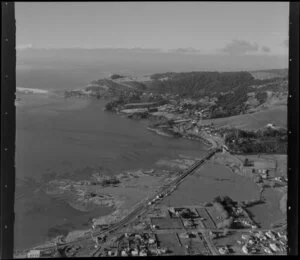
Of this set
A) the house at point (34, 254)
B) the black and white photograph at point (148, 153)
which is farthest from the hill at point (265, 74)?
the house at point (34, 254)

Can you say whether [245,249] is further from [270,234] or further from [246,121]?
[246,121]

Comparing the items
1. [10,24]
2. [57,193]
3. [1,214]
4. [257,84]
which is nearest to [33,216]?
[57,193]

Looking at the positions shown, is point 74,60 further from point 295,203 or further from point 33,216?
point 295,203

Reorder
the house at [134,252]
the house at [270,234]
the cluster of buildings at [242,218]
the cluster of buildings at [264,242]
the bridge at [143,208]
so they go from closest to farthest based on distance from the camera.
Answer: the cluster of buildings at [264,242], the house at [134,252], the house at [270,234], the bridge at [143,208], the cluster of buildings at [242,218]

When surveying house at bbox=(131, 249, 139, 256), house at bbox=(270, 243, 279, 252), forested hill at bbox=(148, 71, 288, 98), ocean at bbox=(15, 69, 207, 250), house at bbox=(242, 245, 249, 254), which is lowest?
house at bbox=(242, 245, 249, 254)

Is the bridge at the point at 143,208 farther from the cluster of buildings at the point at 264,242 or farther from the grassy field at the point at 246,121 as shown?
the cluster of buildings at the point at 264,242

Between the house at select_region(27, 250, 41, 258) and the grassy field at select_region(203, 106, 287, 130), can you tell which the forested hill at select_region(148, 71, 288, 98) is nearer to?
the grassy field at select_region(203, 106, 287, 130)

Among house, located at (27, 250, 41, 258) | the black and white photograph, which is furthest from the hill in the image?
house, located at (27, 250, 41, 258)

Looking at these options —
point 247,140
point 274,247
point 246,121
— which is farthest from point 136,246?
point 246,121
